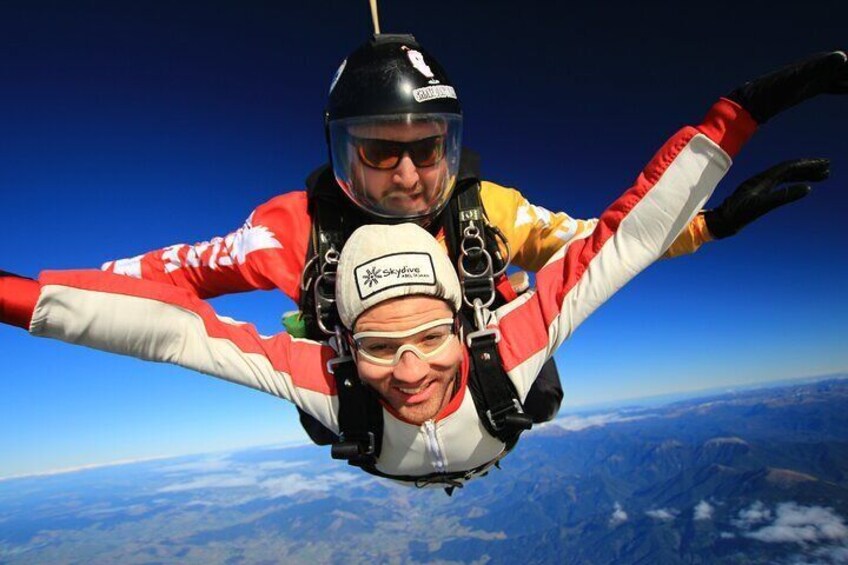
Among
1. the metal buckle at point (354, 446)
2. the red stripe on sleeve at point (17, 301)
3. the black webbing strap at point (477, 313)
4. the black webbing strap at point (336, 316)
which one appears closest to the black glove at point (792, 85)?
the black webbing strap at point (477, 313)

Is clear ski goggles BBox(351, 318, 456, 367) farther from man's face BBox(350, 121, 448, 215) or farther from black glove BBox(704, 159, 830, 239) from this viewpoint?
black glove BBox(704, 159, 830, 239)

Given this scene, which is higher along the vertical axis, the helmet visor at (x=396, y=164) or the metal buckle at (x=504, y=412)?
the helmet visor at (x=396, y=164)

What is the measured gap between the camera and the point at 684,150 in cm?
136

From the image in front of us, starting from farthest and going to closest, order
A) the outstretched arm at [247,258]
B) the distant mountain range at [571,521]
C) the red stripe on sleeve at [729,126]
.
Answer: the distant mountain range at [571,521], the outstretched arm at [247,258], the red stripe on sleeve at [729,126]

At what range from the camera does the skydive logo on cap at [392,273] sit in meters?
1.39

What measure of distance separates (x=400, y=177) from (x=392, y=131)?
0.16 metres

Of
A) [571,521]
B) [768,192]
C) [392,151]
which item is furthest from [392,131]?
[571,521]

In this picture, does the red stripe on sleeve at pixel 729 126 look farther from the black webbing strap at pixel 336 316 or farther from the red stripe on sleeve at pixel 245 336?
the red stripe on sleeve at pixel 245 336

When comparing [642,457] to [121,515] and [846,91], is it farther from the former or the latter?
[846,91]

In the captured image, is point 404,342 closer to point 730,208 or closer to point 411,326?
point 411,326

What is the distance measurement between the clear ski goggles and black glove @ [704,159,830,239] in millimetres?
1017

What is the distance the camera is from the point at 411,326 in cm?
140

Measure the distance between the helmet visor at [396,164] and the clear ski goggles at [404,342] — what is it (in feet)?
1.50

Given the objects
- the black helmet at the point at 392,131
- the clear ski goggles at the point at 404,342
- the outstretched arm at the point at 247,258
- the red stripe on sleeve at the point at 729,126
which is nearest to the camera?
the red stripe on sleeve at the point at 729,126
